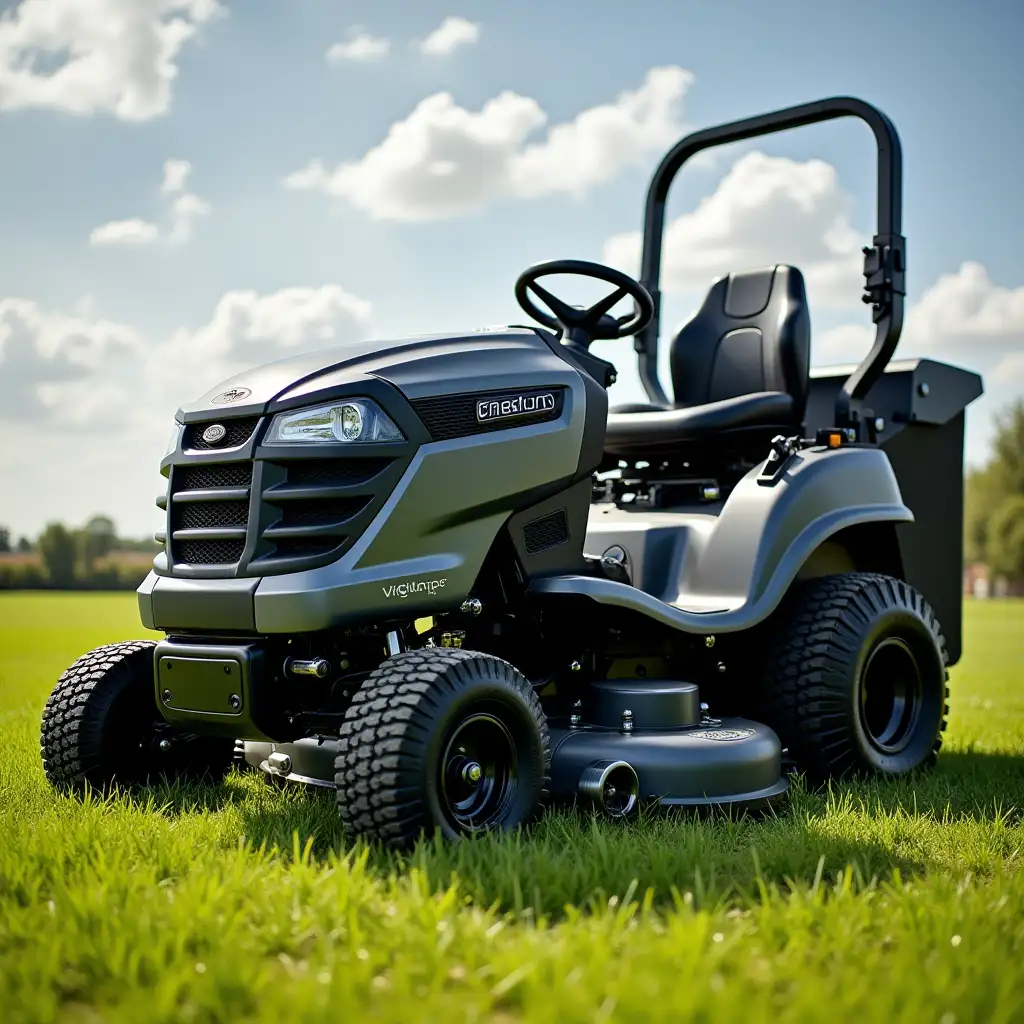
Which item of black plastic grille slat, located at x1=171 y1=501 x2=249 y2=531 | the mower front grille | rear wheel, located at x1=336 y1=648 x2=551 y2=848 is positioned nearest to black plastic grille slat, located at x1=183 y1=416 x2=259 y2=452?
the mower front grille

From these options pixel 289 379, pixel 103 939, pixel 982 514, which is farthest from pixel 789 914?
pixel 982 514

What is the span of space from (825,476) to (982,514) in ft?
157

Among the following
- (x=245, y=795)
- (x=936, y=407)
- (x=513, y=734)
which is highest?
(x=936, y=407)

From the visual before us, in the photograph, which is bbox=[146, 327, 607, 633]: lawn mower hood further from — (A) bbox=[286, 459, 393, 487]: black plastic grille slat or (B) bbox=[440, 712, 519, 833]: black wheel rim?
(B) bbox=[440, 712, 519, 833]: black wheel rim

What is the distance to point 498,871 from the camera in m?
2.48

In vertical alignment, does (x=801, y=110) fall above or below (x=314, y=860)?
above

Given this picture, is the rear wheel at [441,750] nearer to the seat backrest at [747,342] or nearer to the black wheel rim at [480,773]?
the black wheel rim at [480,773]

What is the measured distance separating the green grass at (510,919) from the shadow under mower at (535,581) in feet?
0.72

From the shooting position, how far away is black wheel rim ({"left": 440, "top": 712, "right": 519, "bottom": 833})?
2.90 metres

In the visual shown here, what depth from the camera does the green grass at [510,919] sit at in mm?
1898

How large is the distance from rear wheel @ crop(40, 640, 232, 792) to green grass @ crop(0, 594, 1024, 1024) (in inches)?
5.1

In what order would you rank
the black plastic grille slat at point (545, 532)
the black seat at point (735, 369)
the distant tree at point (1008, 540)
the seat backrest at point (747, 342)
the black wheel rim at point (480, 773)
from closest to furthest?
the black wheel rim at point (480, 773)
the black plastic grille slat at point (545, 532)
the black seat at point (735, 369)
the seat backrest at point (747, 342)
the distant tree at point (1008, 540)

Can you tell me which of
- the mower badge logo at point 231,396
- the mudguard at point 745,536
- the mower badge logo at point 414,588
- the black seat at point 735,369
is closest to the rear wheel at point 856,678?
the mudguard at point 745,536

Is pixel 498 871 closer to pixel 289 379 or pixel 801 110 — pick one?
pixel 289 379
